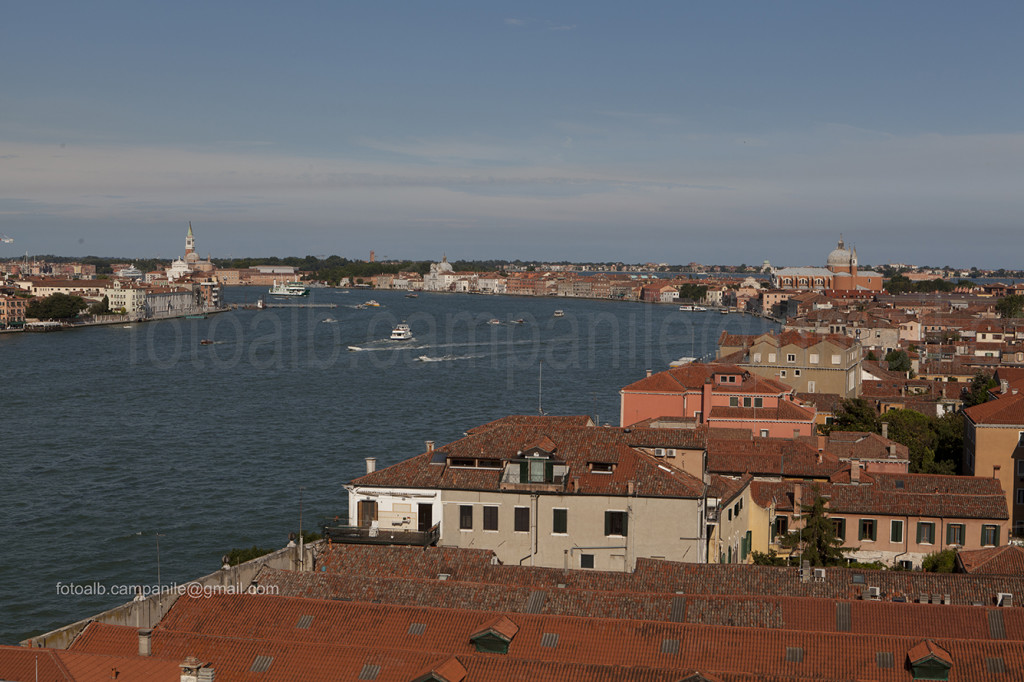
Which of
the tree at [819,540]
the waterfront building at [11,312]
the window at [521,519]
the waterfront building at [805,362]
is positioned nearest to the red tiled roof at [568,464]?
the window at [521,519]

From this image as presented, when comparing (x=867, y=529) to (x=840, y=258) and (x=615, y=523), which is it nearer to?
(x=615, y=523)

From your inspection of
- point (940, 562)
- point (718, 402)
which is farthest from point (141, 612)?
point (718, 402)

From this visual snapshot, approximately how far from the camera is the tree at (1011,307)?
67.9 m

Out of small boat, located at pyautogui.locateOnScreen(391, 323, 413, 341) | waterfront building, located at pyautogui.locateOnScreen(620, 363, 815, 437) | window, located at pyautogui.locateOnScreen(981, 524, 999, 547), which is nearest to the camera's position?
window, located at pyautogui.locateOnScreen(981, 524, 999, 547)

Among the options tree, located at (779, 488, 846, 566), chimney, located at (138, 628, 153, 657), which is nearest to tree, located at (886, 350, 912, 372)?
tree, located at (779, 488, 846, 566)

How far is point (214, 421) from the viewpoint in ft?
100

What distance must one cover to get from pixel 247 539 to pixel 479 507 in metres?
6.76

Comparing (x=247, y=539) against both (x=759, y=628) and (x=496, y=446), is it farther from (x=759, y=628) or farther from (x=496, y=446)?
(x=759, y=628)

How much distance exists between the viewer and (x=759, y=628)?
7551 millimetres

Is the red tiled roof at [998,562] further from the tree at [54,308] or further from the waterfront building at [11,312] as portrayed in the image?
the tree at [54,308]

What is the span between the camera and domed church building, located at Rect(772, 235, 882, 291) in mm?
112000

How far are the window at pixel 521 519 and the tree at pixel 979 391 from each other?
13.9 m

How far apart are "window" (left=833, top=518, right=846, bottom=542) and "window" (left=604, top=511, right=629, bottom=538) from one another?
3632 mm

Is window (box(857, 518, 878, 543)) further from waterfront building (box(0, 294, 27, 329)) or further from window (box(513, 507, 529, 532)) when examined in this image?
waterfront building (box(0, 294, 27, 329))
